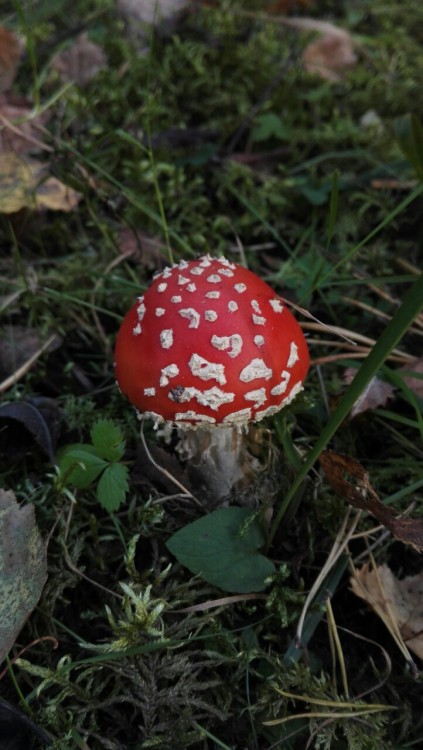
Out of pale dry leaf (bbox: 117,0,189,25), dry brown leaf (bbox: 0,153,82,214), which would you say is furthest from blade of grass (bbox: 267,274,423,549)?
pale dry leaf (bbox: 117,0,189,25)

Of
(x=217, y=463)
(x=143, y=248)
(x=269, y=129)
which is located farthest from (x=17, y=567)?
(x=269, y=129)

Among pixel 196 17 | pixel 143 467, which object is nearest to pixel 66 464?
pixel 143 467

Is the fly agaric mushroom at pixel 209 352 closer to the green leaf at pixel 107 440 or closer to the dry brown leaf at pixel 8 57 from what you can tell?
the green leaf at pixel 107 440

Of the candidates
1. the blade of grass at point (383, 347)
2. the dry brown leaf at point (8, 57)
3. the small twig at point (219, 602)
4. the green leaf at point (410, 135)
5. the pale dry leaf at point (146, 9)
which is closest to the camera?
the green leaf at point (410, 135)

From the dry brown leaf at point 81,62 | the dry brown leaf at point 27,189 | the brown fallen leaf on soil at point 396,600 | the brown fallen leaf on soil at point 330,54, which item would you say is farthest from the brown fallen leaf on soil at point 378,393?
the dry brown leaf at point 81,62

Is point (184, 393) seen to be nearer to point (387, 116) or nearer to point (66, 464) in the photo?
point (66, 464)

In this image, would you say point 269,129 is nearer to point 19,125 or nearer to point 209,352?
point 19,125
